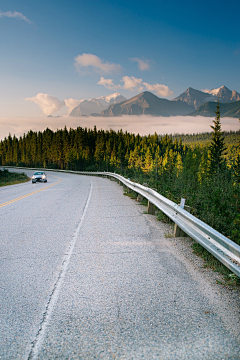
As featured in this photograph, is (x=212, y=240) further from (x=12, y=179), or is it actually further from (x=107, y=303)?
(x=12, y=179)

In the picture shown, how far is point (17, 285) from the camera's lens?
3.68 meters

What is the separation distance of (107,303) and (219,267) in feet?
6.69

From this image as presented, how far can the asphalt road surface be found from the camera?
240 cm

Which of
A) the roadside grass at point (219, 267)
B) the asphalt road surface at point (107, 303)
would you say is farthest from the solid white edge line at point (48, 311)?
the roadside grass at point (219, 267)

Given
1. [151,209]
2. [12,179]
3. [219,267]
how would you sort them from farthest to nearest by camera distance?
[12,179], [151,209], [219,267]

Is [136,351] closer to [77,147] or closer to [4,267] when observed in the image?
[4,267]

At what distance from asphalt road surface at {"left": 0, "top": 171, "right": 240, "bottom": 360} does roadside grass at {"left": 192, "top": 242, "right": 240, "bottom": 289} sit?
312 mm

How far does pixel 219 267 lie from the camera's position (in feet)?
13.5

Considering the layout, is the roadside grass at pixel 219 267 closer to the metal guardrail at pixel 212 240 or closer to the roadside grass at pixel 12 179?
the metal guardrail at pixel 212 240

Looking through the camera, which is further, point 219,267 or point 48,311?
point 219,267

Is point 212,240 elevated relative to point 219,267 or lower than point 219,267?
elevated

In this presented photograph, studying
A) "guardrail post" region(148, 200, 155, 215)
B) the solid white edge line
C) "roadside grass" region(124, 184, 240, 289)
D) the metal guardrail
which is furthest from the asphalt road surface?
"guardrail post" region(148, 200, 155, 215)

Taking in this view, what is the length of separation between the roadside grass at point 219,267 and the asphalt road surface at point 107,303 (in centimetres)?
31

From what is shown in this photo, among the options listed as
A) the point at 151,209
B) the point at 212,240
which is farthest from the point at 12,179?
the point at 212,240
